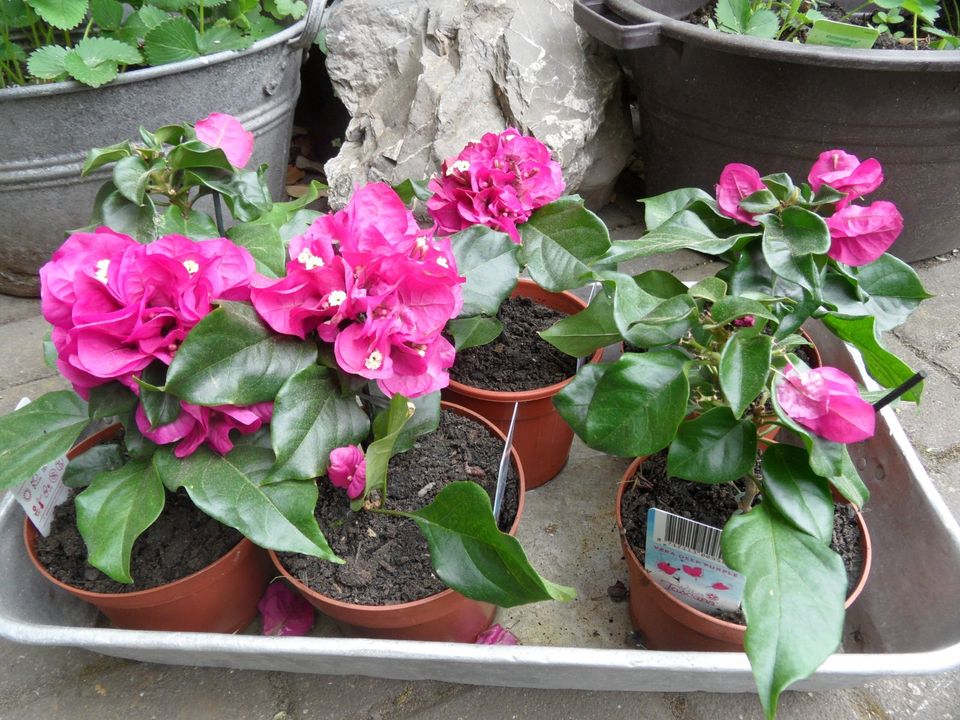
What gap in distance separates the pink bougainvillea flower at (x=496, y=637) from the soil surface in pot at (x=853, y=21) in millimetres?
1341

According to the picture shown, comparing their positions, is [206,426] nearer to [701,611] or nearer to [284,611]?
[284,611]

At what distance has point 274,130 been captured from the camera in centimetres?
162

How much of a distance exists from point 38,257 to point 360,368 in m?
1.19

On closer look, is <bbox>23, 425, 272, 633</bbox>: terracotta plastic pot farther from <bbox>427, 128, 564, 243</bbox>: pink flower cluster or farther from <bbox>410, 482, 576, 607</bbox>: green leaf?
<bbox>427, 128, 564, 243</bbox>: pink flower cluster

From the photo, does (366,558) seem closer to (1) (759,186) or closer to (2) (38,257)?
(1) (759,186)

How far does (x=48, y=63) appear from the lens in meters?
1.30

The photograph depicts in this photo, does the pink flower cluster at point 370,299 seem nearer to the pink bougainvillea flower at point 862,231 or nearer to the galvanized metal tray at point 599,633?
the galvanized metal tray at point 599,633

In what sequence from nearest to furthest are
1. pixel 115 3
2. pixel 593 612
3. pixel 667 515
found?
pixel 667 515 → pixel 593 612 → pixel 115 3

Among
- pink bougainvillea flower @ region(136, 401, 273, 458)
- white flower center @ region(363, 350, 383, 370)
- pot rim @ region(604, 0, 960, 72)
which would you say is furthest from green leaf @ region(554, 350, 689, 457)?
pot rim @ region(604, 0, 960, 72)

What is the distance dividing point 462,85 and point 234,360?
1.10 metres

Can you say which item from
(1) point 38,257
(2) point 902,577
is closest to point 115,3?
(1) point 38,257

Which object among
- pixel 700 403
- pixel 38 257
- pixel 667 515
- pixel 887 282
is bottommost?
pixel 38 257

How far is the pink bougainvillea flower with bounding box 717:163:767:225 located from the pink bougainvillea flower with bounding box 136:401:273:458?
1.81 feet

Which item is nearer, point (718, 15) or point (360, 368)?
point (360, 368)
